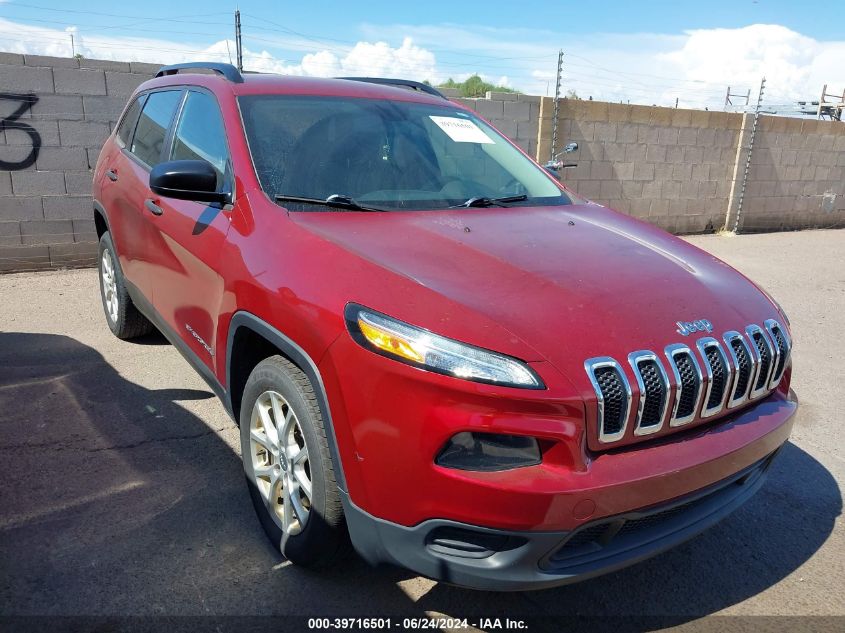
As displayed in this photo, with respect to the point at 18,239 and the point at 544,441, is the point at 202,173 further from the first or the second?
the point at 18,239

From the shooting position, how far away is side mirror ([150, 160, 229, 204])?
106 inches

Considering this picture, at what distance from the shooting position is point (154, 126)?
389cm

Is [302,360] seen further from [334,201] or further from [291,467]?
[334,201]

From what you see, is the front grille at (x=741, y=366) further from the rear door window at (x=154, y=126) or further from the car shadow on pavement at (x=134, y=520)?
the rear door window at (x=154, y=126)

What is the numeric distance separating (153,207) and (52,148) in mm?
4027

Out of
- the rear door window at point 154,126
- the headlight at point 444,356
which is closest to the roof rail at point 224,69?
the rear door window at point 154,126

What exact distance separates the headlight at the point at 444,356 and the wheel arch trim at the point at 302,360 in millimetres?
241

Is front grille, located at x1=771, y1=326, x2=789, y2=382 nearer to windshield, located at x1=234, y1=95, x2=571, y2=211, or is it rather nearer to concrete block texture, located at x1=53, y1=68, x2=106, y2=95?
windshield, located at x1=234, y1=95, x2=571, y2=211

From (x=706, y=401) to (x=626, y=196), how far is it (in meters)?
8.99

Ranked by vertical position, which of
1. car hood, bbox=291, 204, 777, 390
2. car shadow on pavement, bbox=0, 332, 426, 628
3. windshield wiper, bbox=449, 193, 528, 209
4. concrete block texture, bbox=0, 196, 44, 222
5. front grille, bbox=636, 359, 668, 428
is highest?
windshield wiper, bbox=449, 193, 528, 209

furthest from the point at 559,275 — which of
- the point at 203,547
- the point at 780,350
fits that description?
the point at 203,547

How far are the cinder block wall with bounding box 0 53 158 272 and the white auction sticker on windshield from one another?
15.6 ft

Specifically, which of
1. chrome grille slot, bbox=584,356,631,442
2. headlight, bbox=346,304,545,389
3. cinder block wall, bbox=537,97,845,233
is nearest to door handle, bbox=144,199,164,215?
headlight, bbox=346,304,545,389

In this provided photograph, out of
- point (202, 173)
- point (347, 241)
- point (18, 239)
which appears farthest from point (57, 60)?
point (347, 241)
